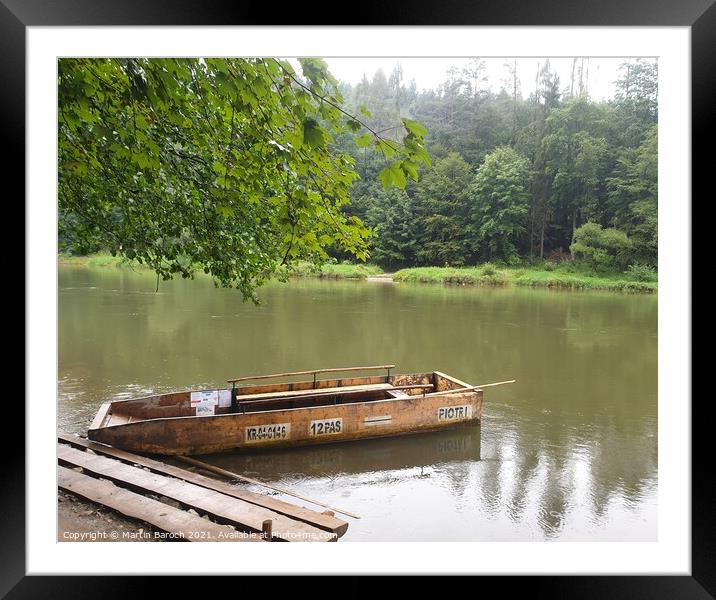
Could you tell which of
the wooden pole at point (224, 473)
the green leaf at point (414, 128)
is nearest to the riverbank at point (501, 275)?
the wooden pole at point (224, 473)

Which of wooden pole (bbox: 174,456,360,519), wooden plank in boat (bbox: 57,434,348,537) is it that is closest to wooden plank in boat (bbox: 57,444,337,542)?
wooden plank in boat (bbox: 57,434,348,537)

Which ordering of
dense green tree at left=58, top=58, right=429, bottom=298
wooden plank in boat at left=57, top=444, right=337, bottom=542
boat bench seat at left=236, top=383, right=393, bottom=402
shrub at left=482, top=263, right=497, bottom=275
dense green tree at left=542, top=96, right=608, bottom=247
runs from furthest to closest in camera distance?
1. dense green tree at left=542, top=96, right=608, bottom=247
2. shrub at left=482, top=263, right=497, bottom=275
3. boat bench seat at left=236, top=383, right=393, bottom=402
4. wooden plank in boat at left=57, top=444, right=337, bottom=542
5. dense green tree at left=58, top=58, right=429, bottom=298

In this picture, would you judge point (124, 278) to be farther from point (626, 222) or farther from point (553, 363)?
point (626, 222)

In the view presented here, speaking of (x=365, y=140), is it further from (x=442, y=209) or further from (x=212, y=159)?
(x=442, y=209)

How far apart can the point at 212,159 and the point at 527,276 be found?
13.5 m

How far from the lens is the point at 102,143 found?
90.5 inches

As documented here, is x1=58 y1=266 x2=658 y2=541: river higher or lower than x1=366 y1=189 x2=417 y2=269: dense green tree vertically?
lower

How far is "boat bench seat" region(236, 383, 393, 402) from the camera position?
461cm

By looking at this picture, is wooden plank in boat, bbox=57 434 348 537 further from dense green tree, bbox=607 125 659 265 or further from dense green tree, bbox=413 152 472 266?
dense green tree, bbox=607 125 659 265

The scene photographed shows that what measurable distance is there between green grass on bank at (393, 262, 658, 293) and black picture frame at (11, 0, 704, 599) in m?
12.7

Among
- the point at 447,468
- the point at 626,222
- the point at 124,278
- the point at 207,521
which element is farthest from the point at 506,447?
the point at 124,278

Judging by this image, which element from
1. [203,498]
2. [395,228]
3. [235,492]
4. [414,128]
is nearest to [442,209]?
[395,228]

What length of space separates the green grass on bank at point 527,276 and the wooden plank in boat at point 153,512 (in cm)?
1178
